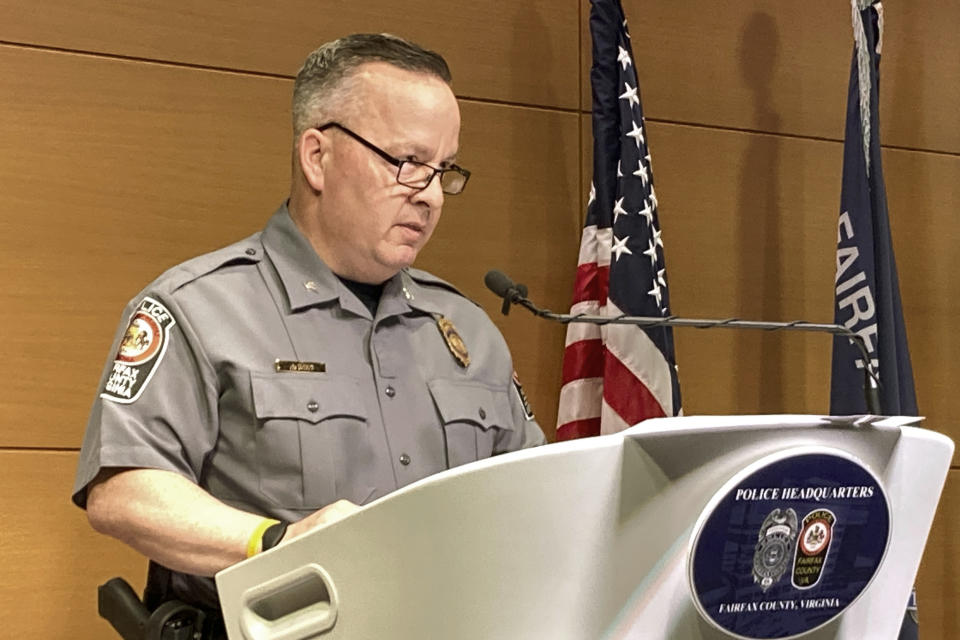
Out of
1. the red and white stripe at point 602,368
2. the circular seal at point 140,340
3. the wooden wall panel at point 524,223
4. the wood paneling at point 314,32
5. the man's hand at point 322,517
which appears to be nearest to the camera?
the man's hand at point 322,517

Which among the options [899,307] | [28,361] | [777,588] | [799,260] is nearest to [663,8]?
[799,260]

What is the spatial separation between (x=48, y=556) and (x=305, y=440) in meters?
1.10

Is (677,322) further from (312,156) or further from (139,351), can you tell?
(312,156)

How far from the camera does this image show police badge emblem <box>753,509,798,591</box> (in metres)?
1.13

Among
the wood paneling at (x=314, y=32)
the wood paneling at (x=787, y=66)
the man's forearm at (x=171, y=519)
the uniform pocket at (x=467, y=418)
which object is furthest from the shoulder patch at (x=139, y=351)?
the wood paneling at (x=787, y=66)

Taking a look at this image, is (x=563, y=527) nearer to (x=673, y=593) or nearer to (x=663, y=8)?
(x=673, y=593)

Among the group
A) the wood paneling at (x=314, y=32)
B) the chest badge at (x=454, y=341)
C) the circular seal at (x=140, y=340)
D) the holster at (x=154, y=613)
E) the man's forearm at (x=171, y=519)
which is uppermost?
the wood paneling at (x=314, y=32)

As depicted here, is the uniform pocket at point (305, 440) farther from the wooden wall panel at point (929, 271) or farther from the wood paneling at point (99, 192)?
the wooden wall panel at point (929, 271)

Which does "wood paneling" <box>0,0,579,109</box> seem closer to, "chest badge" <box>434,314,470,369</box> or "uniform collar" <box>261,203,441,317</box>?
"uniform collar" <box>261,203,441,317</box>

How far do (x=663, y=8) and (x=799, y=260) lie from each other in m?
0.83

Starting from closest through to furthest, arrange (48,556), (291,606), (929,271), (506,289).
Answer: (291,606), (506,289), (48,556), (929,271)

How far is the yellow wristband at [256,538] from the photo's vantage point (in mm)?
1407

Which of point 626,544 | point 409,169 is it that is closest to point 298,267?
point 409,169

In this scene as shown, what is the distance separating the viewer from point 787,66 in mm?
3600
